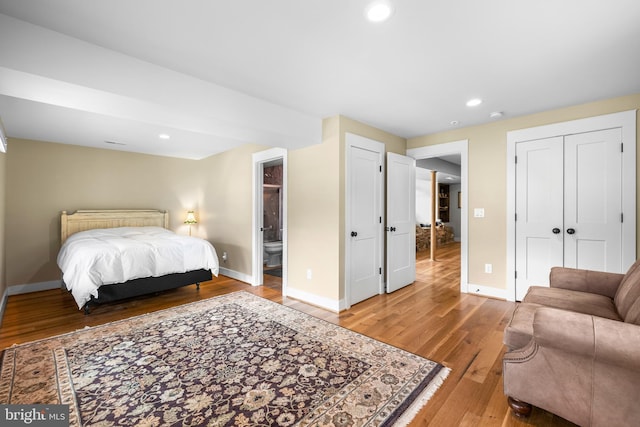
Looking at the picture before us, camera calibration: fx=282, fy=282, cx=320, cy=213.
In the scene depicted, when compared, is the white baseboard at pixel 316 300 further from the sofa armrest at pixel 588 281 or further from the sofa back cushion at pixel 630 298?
the sofa back cushion at pixel 630 298

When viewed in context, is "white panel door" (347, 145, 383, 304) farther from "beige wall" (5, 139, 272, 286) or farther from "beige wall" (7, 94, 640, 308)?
"beige wall" (5, 139, 272, 286)

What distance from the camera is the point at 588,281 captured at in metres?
2.29

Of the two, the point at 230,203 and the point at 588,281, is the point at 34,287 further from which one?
the point at 588,281

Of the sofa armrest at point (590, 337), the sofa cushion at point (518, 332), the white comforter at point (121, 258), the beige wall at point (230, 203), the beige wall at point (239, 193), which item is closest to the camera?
the sofa armrest at point (590, 337)

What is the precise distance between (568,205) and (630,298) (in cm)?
192

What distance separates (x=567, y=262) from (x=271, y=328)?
3397 millimetres

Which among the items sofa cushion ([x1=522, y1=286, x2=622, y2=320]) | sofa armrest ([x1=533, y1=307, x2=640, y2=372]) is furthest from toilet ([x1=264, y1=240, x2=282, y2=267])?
sofa armrest ([x1=533, y1=307, x2=640, y2=372])

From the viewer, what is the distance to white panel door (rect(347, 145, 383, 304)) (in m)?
3.50

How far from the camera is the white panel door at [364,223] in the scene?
3.50m

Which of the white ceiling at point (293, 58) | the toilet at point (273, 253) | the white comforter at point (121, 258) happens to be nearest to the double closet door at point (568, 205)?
the white ceiling at point (293, 58)

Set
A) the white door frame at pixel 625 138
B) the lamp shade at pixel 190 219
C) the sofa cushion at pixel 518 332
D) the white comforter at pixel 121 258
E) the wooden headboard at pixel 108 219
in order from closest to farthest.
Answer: the sofa cushion at pixel 518 332
the white door frame at pixel 625 138
the white comforter at pixel 121 258
the wooden headboard at pixel 108 219
the lamp shade at pixel 190 219

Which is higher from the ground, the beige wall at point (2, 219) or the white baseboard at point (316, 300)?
the beige wall at point (2, 219)

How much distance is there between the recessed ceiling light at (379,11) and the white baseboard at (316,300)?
2729 mm

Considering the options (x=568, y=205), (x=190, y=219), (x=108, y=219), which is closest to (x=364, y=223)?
(x=568, y=205)
